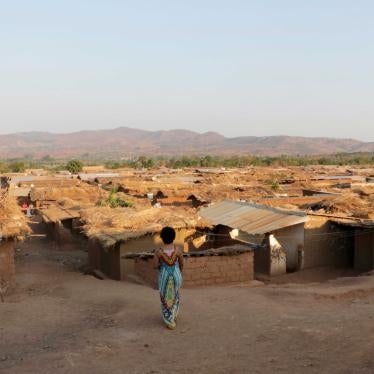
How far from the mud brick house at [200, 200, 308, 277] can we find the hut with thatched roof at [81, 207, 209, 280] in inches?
38.1

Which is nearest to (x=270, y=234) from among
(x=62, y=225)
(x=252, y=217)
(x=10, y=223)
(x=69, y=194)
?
(x=252, y=217)

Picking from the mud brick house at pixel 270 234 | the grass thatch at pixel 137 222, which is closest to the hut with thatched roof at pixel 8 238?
the grass thatch at pixel 137 222

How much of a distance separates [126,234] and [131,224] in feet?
4.25

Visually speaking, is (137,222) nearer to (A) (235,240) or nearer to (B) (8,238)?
(A) (235,240)

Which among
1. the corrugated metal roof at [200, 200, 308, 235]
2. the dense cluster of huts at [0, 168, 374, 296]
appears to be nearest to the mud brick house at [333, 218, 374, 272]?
the dense cluster of huts at [0, 168, 374, 296]

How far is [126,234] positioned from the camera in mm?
15094

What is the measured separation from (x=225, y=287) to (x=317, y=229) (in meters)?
5.22

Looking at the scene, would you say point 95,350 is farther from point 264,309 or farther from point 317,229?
point 317,229

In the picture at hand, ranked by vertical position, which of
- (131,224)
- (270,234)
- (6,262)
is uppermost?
(131,224)

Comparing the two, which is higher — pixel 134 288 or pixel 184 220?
pixel 184 220

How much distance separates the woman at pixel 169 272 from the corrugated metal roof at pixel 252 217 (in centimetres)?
714

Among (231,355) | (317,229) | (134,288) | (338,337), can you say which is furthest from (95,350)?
(317,229)

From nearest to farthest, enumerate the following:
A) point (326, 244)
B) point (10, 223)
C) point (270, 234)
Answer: point (10, 223)
point (270, 234)
point (326, 244)

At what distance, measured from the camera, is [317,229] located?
52.9 ft
